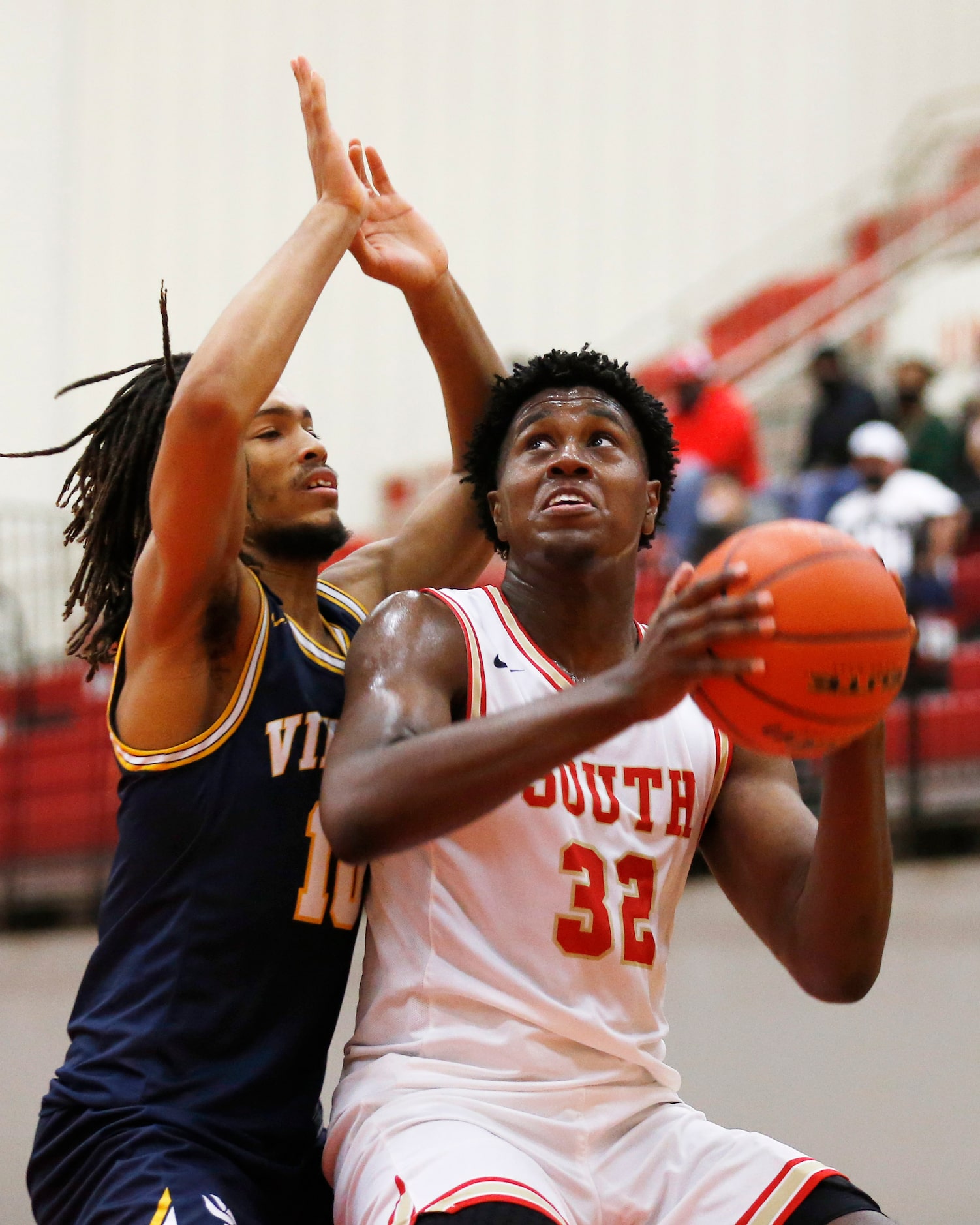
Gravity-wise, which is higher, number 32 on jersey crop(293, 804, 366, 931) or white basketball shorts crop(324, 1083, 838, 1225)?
number 32 on jersey crop(293, 804, 366, 931)

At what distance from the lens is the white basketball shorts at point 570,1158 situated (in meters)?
2.35

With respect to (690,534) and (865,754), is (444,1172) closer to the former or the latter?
(865,754)

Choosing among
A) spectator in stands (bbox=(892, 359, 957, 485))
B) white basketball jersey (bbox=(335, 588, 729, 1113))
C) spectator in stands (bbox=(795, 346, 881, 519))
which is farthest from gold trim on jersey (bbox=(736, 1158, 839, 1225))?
spectator in stands (bbox=(892, 359, 957, 485))

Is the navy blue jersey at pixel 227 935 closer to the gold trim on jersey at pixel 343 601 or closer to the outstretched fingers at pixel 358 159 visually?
the gold trim on jersey at pixel 343 601

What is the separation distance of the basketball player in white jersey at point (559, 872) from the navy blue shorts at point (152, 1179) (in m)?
0.14

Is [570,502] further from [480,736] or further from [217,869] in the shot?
[217,869]

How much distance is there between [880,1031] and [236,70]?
1101 cm

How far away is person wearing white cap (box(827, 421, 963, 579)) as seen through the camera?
295 inches

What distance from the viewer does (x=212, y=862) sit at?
2.76 metres

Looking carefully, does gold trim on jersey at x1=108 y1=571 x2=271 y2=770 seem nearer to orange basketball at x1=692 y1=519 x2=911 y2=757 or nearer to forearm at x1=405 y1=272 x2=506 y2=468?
forearm at x1=405 y1=272 x2=506 y2=468

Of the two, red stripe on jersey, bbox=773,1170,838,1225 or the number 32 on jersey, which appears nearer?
red stripe on jersey, bbox=773,1170,838,1225

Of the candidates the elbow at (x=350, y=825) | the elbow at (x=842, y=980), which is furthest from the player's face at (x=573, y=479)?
the elbow at (x=842, y=980)

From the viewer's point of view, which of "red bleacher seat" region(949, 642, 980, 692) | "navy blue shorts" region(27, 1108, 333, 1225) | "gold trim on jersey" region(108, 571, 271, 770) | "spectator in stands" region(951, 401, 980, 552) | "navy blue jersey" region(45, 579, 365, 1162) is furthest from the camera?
"spectator in stands" region(951, 401, 980, 552)

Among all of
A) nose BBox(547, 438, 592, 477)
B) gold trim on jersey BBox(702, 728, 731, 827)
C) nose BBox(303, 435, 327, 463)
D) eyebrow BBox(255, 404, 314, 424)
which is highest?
eyebrow BBox(255, 404, 314, 424)
